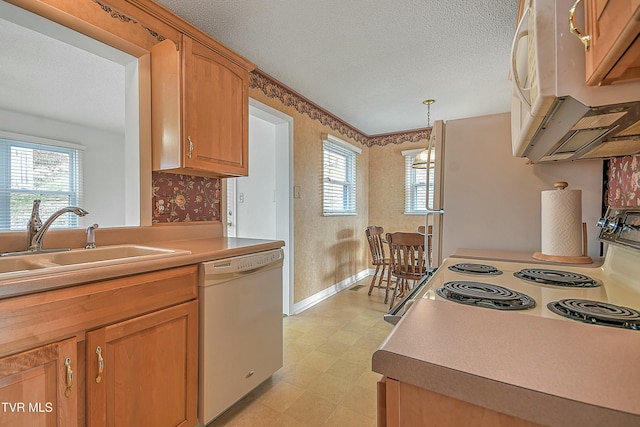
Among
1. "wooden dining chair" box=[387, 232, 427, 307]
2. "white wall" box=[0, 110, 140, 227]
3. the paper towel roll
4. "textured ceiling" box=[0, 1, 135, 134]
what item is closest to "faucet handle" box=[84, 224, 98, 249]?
"textured ceiling" box=[0, 1, 135, 134]

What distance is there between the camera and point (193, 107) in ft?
5.65

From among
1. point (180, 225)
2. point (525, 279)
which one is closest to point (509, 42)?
point (525, 279)

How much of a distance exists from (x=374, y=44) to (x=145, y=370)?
242 cm

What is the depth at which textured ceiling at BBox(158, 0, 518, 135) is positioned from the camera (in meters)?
1.76

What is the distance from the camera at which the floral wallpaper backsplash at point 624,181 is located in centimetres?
116

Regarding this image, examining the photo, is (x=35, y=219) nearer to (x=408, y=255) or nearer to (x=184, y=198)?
(x=184, y=198)

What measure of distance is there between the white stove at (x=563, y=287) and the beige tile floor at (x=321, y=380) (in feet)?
3.39

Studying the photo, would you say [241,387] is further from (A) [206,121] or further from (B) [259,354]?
(A) [206,121]

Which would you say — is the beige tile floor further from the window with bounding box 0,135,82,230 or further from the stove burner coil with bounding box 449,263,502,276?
the window with bounding box 0,135,82,230

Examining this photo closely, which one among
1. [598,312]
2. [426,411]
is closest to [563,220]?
[598,312]

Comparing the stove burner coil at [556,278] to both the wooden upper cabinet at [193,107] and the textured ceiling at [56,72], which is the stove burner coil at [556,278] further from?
the textured ceiling at [56,72]

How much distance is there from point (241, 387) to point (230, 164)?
1386mm

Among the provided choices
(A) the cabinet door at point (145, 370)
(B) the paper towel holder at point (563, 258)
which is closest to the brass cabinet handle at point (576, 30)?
(B) the paper towel holder at point (563, 258)

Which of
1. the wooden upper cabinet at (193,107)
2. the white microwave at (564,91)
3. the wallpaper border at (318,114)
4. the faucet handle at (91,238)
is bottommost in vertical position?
the faucet handle at (91,238)
